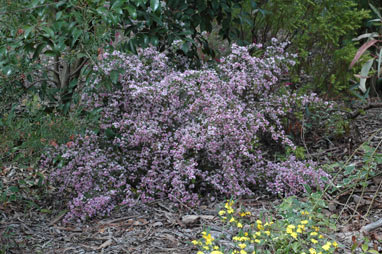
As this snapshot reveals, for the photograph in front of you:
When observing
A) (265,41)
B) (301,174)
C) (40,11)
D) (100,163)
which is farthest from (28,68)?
(265,41)

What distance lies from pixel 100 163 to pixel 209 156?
77 cm

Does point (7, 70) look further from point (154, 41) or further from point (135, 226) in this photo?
point (135, 226)

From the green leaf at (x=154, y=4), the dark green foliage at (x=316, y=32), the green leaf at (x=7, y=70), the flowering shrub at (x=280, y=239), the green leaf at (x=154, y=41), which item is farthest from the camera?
the dark green foliage at (x=316, y=32)

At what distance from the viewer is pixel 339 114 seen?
13.8ft

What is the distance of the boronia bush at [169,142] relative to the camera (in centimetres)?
292

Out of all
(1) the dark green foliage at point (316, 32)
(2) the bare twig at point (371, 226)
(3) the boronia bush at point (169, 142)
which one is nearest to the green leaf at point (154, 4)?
(3) the boronia bush at point (169, 142)

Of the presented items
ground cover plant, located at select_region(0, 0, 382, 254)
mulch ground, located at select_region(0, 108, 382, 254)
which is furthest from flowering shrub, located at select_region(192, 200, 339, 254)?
mulch ground, located at select_region(0, 108, 382, 254)

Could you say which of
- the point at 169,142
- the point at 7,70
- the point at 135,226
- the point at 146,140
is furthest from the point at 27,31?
the point at 135,226

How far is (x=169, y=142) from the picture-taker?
3.09 m

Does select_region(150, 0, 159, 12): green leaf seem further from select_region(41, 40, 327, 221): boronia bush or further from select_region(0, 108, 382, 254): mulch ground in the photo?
select_region(0, 108, 382, 254): mulch ground

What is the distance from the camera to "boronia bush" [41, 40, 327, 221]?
292 cm

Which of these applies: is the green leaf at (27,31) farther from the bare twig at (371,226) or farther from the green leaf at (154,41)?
the bare twig at (371,226)

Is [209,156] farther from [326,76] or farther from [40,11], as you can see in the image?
[326,76]

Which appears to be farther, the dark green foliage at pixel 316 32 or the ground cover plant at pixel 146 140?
the dark green foliage at pixel 316 32
